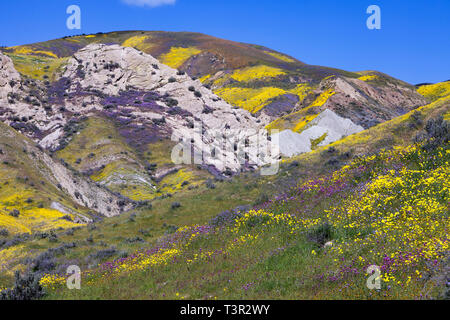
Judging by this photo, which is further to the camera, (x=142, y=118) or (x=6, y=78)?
(x=142, y=118)

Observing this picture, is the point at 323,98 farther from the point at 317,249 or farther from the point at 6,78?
the point at 317,249

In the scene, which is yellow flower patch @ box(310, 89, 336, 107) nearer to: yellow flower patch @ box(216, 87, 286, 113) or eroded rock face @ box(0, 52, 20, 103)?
yellow flower patch @ box(216, 87, 286, 113)

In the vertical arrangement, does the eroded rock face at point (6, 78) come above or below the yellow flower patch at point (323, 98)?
above

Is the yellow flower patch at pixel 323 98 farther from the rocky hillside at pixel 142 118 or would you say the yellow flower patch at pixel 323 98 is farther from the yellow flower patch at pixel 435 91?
the yellow flower patch at pixel 435 91

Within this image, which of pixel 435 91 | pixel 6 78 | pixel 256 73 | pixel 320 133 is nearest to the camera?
pixel 320 133

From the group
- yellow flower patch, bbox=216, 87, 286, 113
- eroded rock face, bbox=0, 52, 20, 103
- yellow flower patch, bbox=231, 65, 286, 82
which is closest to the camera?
eroded rock face, bbox=0, 52, 20, 103

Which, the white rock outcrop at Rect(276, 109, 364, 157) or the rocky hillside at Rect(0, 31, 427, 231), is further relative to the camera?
the white rock outcrop at Rect(276, 109, 364, 157)

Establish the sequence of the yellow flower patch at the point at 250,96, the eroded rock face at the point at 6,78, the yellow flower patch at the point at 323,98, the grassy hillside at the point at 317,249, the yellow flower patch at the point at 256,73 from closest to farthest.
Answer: the grassy hillside at the point at 317,249
the eroded rock face at the point at 6,78
the yellow flower patch at the point at 323,98
the yellow flower patch at the point at 250,96
the yellow flower patch at the point at 256,73

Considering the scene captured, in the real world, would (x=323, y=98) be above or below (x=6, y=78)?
below

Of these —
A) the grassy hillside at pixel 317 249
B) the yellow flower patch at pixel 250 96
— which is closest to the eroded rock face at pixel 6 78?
the yellow flower patch at pixel 250 96

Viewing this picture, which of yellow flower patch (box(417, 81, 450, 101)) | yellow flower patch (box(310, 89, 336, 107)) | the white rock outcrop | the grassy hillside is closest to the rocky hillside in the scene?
the white rock outcrop

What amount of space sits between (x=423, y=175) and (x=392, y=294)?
→ 28.1 ft

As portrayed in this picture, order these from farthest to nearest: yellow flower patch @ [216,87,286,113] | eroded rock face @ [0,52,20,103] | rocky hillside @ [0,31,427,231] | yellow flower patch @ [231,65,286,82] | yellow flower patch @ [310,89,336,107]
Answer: yellow flower patch @ [231,65,286,82]
yellow flower patch @ [216,87,286,113]
yellow flower patch @ [310,89,336,107]
eroded rock face @ [0,52,20,103]
rocky hillside @ [0,31,427,231]

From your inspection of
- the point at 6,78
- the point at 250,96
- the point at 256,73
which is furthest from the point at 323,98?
the point at 256,73
